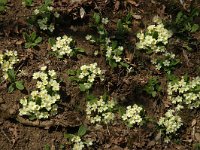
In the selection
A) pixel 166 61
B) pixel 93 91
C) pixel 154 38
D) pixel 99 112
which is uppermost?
pixel 154 38

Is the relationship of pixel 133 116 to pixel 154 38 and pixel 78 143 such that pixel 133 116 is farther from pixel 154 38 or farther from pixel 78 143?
pixel 154 38

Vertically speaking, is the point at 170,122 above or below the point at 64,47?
below

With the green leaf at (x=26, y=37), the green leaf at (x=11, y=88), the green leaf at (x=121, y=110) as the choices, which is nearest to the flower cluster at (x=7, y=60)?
the green leaf at (x=11, y=88)

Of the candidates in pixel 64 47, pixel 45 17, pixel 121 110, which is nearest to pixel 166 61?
pixel 121 110

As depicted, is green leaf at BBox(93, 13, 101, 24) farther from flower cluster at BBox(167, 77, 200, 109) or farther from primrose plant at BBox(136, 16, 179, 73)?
flower cluster at BBox(167, 77, 200, 109)

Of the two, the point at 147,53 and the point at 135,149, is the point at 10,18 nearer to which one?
the point at 147,53

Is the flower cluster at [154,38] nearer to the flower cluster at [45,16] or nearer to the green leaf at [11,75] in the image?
the flower cluster at [45,16]

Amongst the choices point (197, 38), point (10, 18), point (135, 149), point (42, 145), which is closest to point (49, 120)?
point (42, 145)
